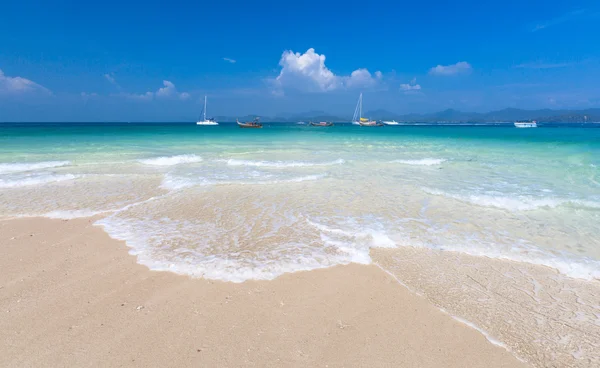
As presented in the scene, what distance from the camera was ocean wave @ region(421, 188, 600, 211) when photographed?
9156 millimetres

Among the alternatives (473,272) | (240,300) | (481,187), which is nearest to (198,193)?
(240,300)

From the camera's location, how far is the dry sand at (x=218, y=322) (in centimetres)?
325

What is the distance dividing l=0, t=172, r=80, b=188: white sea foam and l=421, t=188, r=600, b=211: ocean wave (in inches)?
613

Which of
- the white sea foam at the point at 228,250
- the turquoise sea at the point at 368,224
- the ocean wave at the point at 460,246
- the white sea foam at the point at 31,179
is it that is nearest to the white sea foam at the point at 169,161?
the turquoise sea at the point at 368,224

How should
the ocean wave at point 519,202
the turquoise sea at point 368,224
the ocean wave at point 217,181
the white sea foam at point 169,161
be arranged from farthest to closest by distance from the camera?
the white sea foam at point 169,161
the ocean wave at point 217,181
the ocean wave at point 519,202
the turquoise sea at point 368,224

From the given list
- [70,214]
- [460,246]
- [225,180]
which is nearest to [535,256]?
[460,246]

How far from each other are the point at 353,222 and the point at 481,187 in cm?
714

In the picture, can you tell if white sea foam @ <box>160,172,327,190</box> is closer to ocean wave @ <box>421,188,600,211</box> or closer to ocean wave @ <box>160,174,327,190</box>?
ocean wave @ <box>160,174,327,190</box>

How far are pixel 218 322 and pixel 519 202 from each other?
392 inches

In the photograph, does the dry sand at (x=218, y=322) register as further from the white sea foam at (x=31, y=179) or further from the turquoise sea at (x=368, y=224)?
the white sea foam at (x=31, y=179)

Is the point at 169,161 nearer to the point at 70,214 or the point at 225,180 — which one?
the point at 225,180

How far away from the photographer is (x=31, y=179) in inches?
486

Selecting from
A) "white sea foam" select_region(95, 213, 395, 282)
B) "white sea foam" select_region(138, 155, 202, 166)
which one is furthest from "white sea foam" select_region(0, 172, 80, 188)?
"white sea foam" select_region(95, 213, 395, 282)

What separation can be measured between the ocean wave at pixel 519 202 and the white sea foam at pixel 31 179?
1556cm
